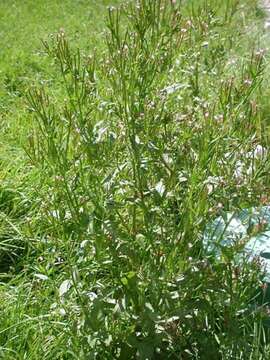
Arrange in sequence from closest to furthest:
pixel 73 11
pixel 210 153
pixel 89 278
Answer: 1. pixel 210 153
2. pixel 89 278
3. pixel 73 11

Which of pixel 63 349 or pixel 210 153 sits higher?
pixel 210 153

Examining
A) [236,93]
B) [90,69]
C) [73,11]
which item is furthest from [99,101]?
[73,11]

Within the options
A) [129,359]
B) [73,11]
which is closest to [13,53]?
[73,11]

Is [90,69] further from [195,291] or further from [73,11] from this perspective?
[73,11]

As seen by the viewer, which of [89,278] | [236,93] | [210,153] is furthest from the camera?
[89,278]

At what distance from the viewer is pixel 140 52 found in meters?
2.35

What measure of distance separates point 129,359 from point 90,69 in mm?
1038

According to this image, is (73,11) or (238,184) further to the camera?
(73,11)

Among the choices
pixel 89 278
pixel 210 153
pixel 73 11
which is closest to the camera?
pixel 210 153

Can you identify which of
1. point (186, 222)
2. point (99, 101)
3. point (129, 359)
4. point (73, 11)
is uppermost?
point (99, 101)

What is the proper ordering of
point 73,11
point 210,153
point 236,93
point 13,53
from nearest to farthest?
point 210,153
point 236,93
point 13,53
point 73,11

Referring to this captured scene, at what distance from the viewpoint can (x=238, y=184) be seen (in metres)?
2.31

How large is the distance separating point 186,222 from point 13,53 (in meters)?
5.18

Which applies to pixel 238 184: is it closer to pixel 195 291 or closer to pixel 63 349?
pixel 195 291
